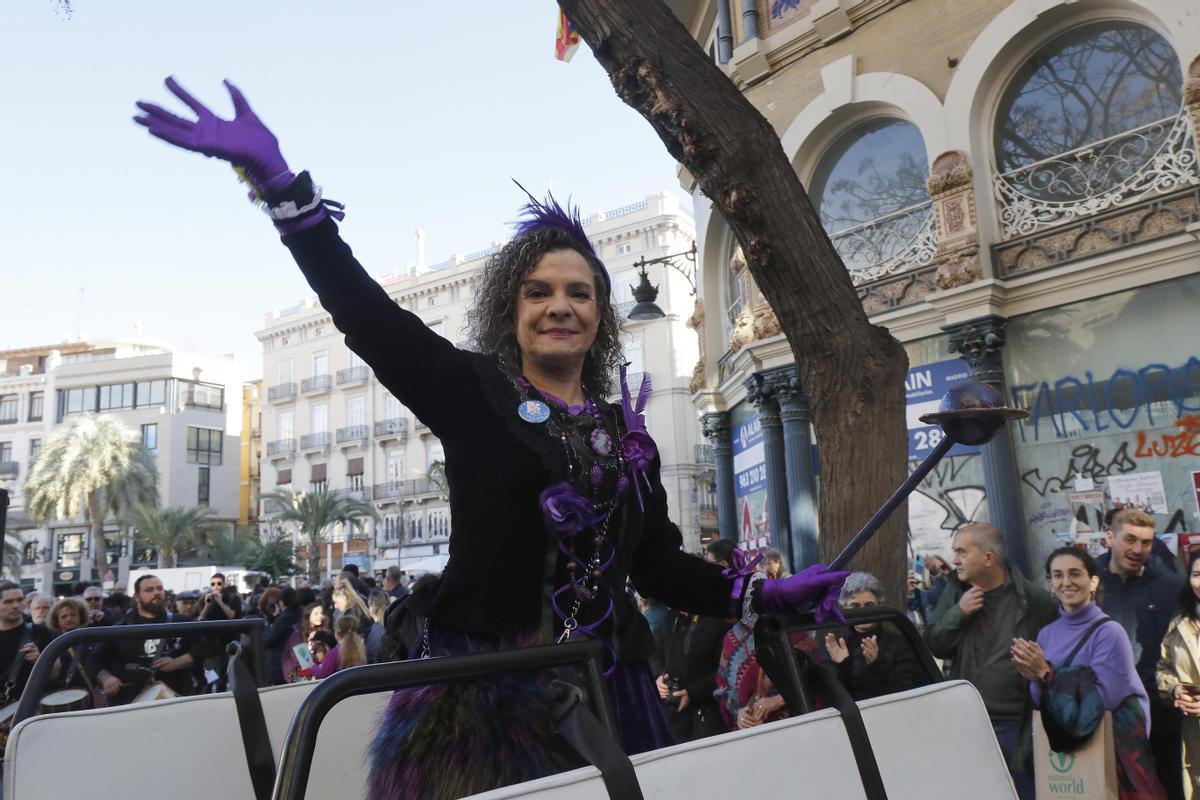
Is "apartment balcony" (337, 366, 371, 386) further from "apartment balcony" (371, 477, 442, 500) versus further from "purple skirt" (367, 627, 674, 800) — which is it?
"purple skirt" (367, 627, 674, 800)

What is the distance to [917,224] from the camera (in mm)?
11312

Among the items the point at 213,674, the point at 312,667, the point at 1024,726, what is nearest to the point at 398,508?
the point at 213,674

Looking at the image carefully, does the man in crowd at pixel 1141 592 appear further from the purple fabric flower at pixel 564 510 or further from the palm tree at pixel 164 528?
the palm tree at pixel 164 528

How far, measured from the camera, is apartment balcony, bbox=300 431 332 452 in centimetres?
5459

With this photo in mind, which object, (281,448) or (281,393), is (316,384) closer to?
(281,393)

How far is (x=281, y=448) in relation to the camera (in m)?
57.0

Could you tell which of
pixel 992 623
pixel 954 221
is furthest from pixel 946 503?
pixel 992 623

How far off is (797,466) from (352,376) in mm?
45049

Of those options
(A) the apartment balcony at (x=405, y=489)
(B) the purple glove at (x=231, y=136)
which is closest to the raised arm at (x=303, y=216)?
(B) the purple glove at (x=231, y=136)

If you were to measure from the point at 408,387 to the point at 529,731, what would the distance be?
0.69 m

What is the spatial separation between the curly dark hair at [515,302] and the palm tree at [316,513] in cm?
4634

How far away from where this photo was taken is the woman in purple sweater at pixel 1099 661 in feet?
13.8

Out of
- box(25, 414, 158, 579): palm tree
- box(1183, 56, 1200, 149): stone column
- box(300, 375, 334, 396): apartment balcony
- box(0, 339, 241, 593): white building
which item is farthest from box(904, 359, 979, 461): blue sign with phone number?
box(0, 339, 241, 593): white building

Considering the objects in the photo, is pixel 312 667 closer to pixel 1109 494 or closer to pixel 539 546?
pixel 539 546
